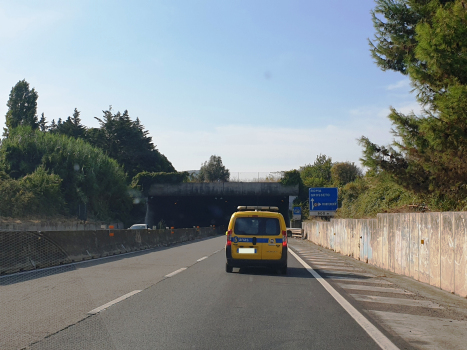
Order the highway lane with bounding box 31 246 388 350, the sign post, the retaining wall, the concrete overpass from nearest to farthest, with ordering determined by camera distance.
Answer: the highway lane with bounding box 31 246 388 350
the retaining wall
the sign post
the concrete overpass

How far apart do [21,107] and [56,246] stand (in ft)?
253

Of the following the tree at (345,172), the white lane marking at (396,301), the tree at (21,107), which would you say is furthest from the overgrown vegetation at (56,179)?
the tree at (345,172)

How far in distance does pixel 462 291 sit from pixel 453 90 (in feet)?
19.2

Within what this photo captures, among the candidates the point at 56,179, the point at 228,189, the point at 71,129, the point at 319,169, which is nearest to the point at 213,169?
the point at 319,169

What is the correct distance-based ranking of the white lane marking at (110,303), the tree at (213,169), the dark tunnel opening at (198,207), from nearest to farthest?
the white lane marking at (110,303)
the dark tunnel opening at (198,207)
the tree at (213,169)

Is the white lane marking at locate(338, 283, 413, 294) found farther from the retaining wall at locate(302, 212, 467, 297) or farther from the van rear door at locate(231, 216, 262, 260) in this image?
the van rear door at locate(231, 216, 262, 260)

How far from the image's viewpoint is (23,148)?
181ft

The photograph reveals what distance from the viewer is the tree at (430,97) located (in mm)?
13734

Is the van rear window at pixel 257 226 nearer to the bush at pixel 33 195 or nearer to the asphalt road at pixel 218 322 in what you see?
the asphalt road at pixel 218 322

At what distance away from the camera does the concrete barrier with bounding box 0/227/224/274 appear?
42.3 feet

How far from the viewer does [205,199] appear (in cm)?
7344

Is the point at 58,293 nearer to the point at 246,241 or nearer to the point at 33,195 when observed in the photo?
the point at 246,241

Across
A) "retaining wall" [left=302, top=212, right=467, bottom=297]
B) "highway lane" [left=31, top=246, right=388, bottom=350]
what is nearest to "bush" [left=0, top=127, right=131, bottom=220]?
"retaining wall" [left=302, top=212, right=467, bottom=297]

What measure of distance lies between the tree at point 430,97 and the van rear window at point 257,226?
5.33 m
